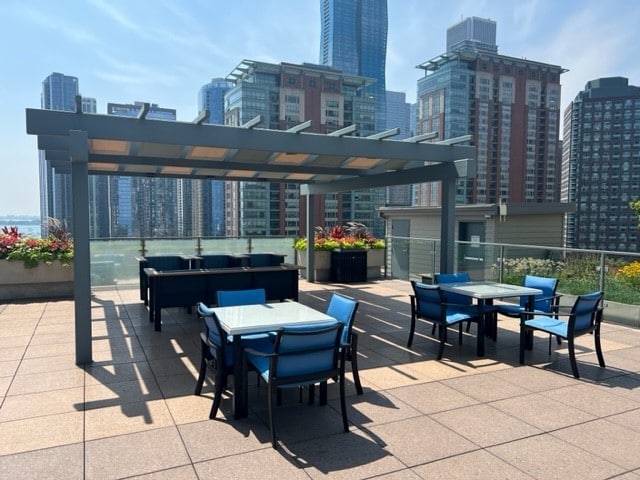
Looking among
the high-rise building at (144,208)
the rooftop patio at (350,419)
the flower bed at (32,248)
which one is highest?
the high-rise building at (144,208)

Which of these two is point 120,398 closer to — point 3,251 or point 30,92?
point 3,251

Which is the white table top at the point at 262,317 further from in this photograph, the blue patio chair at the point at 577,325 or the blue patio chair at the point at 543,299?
the blue patio chair at the point at 543,299

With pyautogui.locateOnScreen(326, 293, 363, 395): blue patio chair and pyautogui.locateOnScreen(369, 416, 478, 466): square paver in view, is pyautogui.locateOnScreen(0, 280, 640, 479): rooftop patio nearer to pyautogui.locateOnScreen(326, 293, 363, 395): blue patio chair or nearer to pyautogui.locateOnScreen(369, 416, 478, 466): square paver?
pyautogui.locateOnScreen(369, 416, 478, 466): square paver

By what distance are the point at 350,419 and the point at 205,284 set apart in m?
4.13

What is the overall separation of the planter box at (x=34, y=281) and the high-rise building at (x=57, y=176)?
1.03m

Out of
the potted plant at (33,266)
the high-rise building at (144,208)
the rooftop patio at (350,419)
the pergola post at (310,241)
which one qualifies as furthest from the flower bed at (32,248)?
the high-rise building at (144,208)

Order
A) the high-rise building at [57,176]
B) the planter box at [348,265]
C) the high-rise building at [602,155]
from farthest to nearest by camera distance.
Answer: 1. the high-rise building at [602,155]
2. the planter box at [348,265]
3. the high-rise building at [57,176]

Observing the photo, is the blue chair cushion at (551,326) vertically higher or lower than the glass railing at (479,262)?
lower

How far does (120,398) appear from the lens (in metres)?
4.07

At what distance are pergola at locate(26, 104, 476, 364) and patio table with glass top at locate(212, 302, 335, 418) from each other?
2035 mm

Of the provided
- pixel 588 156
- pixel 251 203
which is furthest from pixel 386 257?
pixel 588 156

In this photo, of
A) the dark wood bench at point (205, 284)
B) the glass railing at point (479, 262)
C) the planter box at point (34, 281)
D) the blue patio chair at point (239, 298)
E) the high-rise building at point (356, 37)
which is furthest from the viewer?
the high-rise building at point (356, 37)

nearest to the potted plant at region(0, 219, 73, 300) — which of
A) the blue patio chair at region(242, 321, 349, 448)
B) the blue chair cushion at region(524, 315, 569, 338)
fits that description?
the blue patio chair at region(242, 321, 349, 448)

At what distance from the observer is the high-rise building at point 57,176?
25.0ft
